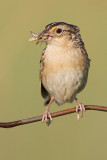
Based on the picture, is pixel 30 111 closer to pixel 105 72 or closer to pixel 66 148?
pixel 66 148

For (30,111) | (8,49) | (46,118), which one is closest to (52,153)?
(30,111)

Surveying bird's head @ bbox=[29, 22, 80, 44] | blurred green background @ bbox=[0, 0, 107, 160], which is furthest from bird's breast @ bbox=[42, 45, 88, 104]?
blurred green background @ bbox=[0, 0, 107, 160]

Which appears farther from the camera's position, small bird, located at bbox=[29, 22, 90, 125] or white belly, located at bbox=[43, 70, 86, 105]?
white belly, located at bbox=[43, 70, 86, 105]

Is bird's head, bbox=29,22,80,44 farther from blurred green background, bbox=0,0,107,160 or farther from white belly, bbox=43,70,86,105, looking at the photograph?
blurred green background, bbox=0,0,107,160

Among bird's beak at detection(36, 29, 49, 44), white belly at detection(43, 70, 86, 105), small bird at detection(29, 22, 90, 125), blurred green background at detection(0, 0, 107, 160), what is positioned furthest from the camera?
blurred green background at detection(0, 0, 107, 160)

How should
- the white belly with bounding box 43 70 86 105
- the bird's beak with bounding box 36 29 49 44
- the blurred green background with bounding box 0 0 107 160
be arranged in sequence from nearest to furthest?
the bird's beak with bounding box 36 29 49 44
the white belly with bounding box 43 70 86 105
the blurred green background with bounding box 0 0 107 160

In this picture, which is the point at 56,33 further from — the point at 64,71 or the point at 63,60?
the point at 64,71

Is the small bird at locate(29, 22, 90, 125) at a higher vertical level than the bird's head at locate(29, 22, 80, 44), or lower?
lower

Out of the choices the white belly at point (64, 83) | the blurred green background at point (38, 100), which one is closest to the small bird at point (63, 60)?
the white belly at point (64, 83)
